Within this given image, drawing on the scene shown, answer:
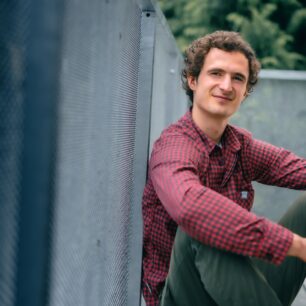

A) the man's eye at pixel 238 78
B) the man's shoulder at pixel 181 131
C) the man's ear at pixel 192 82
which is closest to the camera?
the man's shoulder at pixel 181 131

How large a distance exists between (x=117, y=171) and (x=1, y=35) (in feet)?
2.53

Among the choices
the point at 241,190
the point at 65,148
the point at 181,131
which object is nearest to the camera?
the point at 65,148

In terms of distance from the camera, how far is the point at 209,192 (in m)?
1.46

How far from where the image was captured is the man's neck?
1.96 m

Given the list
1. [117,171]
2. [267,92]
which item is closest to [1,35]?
[117,171]

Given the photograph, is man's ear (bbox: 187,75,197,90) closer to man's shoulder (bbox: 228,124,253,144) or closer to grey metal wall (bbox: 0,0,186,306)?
A: man's shoulder (bbox: 228,124,253,144)

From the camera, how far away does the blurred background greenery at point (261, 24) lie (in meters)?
8.20

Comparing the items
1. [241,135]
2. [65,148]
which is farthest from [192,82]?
[65,148]

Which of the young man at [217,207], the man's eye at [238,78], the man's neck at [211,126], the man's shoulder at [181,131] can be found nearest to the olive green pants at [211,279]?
the young man at [217,207]

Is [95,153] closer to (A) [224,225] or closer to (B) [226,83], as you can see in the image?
(A) [224,225]

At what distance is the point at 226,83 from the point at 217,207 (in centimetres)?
67

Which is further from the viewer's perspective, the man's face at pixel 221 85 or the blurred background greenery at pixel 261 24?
the blurred background greenery at pixel 261 24

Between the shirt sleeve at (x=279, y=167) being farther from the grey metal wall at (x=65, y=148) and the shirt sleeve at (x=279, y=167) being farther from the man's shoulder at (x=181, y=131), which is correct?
the grey metal wall at (x=65, y=148)

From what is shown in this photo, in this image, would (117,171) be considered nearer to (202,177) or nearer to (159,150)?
(159,150)
